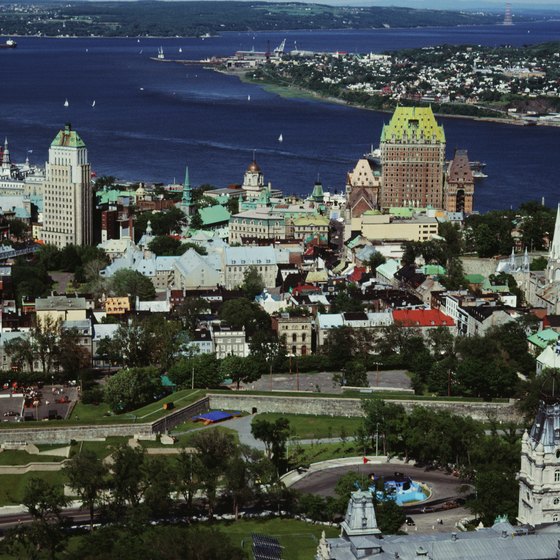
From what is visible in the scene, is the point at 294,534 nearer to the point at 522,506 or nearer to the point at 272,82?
the point at 522,506

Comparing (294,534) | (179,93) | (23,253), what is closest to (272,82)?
(179,93)

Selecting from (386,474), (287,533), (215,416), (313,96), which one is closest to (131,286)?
(215,416)

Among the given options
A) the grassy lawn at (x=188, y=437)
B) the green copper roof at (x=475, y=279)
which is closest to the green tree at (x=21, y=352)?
the grassy lawn at (x=188, y=437)

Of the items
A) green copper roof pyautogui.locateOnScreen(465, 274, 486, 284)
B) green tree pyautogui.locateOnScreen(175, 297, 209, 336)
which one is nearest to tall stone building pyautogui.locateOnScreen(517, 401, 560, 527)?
green tree pyautogui.locateOnScreen(175, 297, 209, 336)

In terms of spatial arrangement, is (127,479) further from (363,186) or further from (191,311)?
(363,186)

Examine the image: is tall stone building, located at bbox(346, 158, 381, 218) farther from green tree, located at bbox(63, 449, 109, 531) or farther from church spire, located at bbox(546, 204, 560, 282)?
green tree, located at bbox(63, 449, 109, 531)

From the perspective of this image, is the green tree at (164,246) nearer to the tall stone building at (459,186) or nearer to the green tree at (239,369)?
the tall stone building at (459,186)
